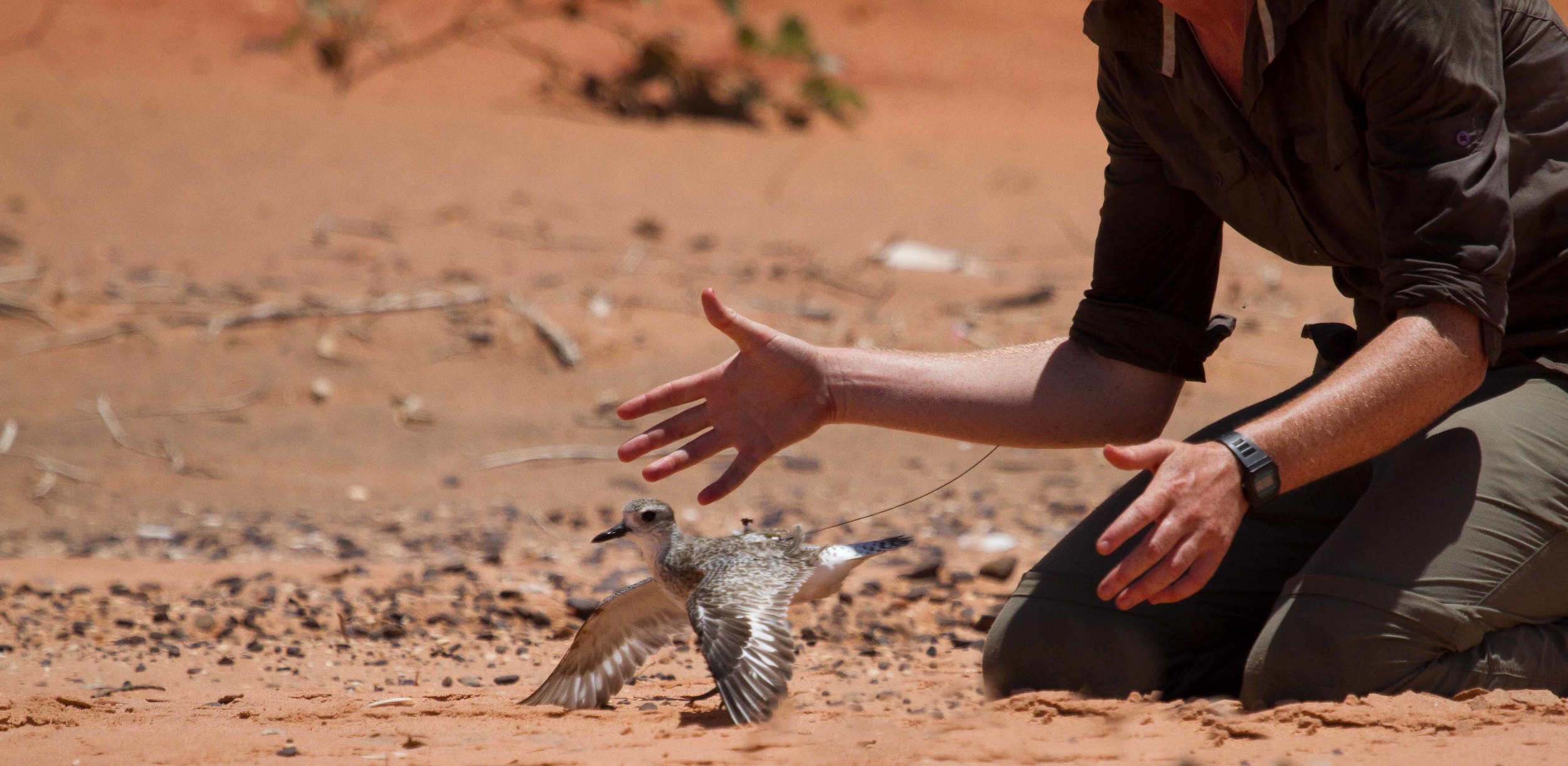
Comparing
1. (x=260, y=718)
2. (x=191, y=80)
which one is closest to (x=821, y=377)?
(x=260, y=718)

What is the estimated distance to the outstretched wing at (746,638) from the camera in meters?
2.66

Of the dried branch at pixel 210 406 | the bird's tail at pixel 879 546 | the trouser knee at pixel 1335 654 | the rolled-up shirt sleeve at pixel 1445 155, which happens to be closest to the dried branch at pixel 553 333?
the dried branch at pixel 210 406

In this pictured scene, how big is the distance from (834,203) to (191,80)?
6.13m

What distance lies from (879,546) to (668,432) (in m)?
0.60

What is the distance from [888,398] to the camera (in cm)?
318

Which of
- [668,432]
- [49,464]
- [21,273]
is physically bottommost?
[668,432]

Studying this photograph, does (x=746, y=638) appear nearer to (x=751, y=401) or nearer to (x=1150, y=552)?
(x=751, y=401)

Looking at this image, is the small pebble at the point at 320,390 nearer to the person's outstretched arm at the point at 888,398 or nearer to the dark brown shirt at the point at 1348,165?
the person's outstretched arm at the point at 888,398

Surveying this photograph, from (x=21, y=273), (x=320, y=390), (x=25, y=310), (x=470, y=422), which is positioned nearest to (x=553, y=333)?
(x=470, y=422)

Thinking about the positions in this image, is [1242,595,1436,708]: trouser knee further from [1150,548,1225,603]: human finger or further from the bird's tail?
the bird's tail

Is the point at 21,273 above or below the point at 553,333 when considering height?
above

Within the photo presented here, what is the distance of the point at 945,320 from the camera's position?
771 centimetres

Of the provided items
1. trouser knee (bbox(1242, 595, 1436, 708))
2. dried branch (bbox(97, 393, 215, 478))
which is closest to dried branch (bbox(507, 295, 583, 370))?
dried branch (bbox(97, 393, 215, 478))

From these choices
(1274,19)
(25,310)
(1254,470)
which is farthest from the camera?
(25,310)
